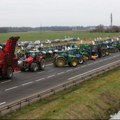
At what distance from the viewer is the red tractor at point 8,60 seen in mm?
34719

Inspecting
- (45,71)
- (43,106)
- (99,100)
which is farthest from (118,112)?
(45,71)

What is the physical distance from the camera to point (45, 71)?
40.9 meters

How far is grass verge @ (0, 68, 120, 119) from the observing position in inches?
819

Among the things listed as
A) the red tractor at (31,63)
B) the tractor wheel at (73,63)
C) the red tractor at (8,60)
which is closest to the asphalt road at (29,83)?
the red tractor at (8,60)

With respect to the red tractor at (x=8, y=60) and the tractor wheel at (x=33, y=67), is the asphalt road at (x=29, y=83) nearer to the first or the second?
the red tractor at (x=8, y=60)

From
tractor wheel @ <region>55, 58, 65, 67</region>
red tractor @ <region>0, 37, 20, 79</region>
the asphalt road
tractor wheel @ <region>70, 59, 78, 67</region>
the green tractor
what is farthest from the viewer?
tractor wheel @ <region>70, 59, 78, 67</region>

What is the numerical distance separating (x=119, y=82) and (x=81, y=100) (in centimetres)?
912

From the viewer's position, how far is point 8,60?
3547cm

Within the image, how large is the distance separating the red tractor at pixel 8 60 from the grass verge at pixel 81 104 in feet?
23.3

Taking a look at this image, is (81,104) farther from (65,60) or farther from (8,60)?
(65,60)

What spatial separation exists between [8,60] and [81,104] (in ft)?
43.2

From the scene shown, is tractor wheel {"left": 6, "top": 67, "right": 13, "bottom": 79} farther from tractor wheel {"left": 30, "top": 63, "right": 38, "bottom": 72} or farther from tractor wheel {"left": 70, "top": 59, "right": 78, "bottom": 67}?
tractor wheel {"left": 70, "top": 59, "right": 78, "bottom": 67}

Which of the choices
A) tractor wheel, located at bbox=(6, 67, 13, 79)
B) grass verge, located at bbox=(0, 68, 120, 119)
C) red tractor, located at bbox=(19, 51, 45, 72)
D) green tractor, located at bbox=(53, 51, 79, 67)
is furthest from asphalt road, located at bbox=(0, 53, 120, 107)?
green tractor, located at bbox=(53, 51, 79, 67)

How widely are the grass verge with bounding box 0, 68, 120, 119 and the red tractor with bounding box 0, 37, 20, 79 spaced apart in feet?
23.3
